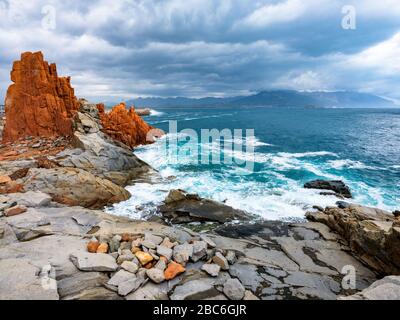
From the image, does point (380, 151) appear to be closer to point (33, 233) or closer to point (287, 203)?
point (287, 203)

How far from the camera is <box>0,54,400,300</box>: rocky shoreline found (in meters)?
6.87

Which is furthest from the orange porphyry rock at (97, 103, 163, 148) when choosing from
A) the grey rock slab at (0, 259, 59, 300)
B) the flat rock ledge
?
the grey rock slab at (0, 259, 59, 300)

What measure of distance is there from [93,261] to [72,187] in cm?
1090

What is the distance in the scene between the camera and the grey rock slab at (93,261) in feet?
24.3

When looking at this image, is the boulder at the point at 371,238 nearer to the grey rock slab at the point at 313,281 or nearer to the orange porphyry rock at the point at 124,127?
the grey rock slab at the point at 313,281

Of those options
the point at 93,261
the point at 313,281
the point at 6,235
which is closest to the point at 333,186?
the point at 313,281

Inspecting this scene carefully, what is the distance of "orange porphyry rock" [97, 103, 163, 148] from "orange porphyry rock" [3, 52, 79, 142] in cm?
576

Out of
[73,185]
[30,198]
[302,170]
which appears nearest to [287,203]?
Result: [302,170]

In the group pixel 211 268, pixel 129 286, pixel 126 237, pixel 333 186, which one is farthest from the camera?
pixel 333 186

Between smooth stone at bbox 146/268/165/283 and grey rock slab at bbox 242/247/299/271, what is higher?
smooth stone at bbox 146/268/165/283

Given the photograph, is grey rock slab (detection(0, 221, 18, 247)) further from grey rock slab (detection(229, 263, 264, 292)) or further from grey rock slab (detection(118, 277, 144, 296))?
grey rock slab (detection(229, 263, 264, 292))

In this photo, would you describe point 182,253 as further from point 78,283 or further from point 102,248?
point 78,283

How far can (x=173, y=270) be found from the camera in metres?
7.59
